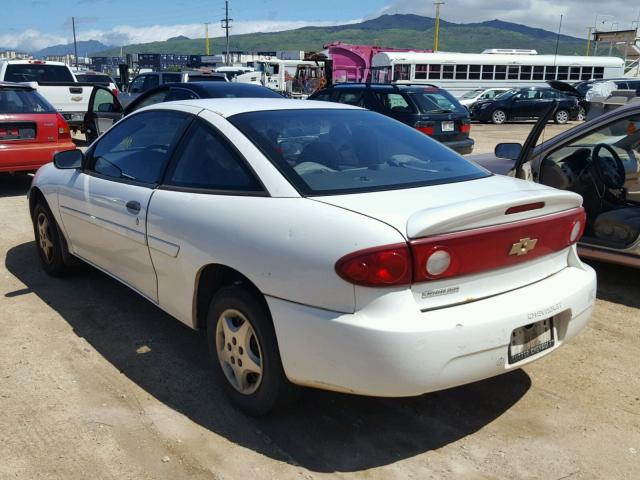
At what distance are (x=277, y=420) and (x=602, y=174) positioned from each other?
3828mm

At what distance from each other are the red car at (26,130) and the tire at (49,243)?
3.62 meters

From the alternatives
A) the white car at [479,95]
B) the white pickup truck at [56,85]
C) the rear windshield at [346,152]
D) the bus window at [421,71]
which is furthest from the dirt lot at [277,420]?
the bus window at [421,71]

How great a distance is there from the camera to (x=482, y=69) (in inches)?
1256

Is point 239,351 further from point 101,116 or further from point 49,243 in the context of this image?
point 101,116

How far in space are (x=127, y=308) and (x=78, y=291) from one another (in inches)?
24.3

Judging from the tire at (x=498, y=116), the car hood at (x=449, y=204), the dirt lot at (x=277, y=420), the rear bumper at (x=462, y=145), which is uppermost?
the car hood at (x=449, y=204)

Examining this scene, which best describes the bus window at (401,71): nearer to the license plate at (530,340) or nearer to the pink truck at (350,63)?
the pink truck at (350,63)

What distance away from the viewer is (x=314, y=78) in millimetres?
36281

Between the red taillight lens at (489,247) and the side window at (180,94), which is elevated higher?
the side window at (180,94)

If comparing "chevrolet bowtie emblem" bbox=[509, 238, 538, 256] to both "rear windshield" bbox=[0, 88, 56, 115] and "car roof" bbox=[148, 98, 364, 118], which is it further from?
"rear windshield" bbox=[0, 88, 56, 115]

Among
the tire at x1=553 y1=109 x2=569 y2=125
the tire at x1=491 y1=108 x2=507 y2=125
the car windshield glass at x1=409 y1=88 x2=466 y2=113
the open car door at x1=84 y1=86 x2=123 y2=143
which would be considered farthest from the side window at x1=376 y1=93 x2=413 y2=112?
the tire at x1=553 y1=109 x2=569 y2=125

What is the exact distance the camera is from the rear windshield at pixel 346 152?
10.5ft

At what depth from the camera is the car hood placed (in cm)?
266

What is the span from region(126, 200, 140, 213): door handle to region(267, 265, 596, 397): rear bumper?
1.29m
